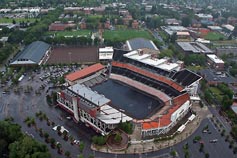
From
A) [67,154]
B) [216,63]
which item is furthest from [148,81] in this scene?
[67,154]

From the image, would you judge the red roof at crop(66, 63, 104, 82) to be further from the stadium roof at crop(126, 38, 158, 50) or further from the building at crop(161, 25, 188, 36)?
the building at crop(161, 25, 188, 36)

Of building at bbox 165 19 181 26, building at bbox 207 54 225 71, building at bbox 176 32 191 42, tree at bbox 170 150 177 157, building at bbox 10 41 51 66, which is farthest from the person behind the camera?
building at bbox 165 19 181 26

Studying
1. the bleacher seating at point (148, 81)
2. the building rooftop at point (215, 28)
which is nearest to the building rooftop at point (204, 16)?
the building rooftop at point (215, 28)

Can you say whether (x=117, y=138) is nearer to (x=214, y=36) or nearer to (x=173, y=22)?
(x=214, y=36)

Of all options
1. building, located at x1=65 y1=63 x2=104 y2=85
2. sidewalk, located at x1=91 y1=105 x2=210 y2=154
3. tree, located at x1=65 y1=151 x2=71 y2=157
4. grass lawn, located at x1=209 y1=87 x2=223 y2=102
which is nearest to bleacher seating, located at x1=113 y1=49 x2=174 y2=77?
building, located at x1=65 y1=63 x2=104 y2=85

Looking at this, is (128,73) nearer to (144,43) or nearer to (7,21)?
(144,43)

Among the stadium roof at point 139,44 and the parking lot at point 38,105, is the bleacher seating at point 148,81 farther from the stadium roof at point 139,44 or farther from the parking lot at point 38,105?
the stadium roof at point 139,44
